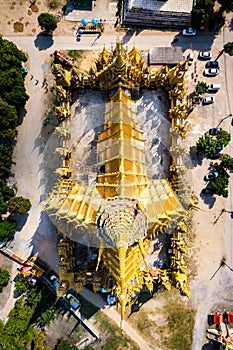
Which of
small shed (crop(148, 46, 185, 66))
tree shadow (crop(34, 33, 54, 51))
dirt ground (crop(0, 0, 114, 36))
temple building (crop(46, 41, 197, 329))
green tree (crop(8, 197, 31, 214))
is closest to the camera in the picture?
temple building (crop(46, 41, 197, 329))

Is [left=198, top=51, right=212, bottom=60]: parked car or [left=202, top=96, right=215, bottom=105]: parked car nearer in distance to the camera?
[left=202, top=96, right=215, bottom=105]: parked car

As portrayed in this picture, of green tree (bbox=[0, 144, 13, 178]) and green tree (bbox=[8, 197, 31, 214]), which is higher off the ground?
green tree (bbox=[0, 144, 13, 178])

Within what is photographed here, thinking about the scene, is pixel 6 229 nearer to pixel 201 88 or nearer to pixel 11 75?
pixel 11 75

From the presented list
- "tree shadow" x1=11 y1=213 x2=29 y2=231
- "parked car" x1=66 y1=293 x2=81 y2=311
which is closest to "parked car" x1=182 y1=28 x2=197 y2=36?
"tree shadow" x1=11 y1=213 x2=29 y2=231

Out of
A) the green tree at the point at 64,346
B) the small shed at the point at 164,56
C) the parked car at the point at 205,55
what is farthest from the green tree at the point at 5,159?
the parked car at the point at 205,55

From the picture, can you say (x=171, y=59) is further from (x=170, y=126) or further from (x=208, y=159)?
(x=208, y=159)

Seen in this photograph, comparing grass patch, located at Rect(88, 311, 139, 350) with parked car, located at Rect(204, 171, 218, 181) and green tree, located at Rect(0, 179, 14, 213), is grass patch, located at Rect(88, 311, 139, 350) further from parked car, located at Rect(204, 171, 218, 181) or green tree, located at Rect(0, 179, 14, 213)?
parked car, located at Rect(204, 171, 218, 181)

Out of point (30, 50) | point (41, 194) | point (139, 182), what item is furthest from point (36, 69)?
point (139, 182)
